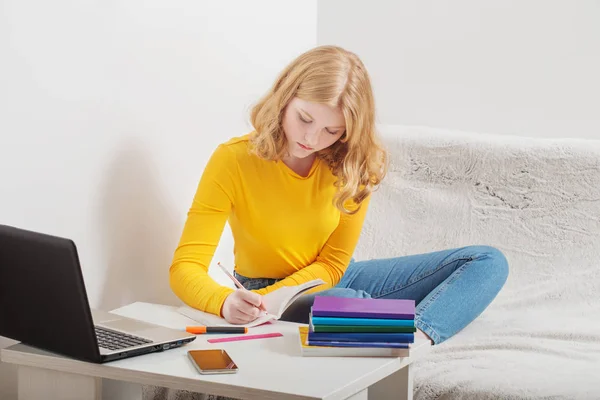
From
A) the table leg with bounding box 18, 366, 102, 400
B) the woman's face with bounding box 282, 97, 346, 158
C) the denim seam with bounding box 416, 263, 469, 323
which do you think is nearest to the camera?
the table leg with bounding box 18, 366, 102, 400

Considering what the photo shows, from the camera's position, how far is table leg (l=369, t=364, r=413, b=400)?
130cm

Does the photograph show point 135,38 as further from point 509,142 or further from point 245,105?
point 509,142

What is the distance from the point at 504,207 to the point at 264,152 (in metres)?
0.87

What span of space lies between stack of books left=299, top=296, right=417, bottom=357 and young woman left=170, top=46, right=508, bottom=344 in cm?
31

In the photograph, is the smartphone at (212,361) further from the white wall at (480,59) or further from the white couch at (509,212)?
the white wall at (480,59)

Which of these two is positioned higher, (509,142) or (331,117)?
(331,117)

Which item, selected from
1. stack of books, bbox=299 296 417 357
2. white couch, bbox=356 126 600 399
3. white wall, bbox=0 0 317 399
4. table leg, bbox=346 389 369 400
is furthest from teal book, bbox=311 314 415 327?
white couch, bbox=356 126 600 399

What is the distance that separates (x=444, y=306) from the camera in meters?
1.76

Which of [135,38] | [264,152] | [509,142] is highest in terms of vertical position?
[135,38]

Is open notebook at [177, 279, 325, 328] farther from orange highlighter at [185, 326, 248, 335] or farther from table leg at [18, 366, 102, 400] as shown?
table leg at [18, 366, 102, 400]

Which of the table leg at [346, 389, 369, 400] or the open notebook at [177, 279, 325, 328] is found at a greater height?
the table leg at [346, 389, 369, 400]

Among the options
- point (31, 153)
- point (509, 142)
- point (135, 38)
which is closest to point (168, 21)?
point (135, 38)

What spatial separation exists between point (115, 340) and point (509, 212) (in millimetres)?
1327

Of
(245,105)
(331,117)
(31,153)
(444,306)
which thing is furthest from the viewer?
(245,105)
